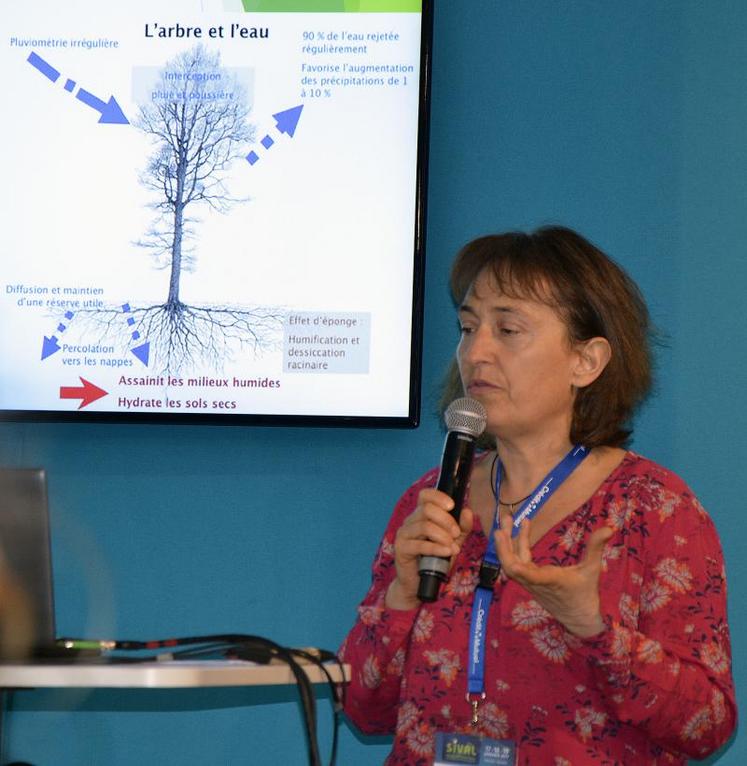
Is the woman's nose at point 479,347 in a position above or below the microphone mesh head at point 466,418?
above

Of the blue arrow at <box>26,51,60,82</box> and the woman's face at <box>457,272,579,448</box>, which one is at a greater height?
the blue arrow at <box>26,51,60,82</box>

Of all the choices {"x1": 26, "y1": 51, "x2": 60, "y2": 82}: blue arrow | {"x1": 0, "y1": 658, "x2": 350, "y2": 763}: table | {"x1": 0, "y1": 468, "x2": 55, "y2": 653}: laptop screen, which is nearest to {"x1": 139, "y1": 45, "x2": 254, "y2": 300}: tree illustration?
{"x1": 26, "y1": 51, "x2": 60, "y2": 82}: blue arrow

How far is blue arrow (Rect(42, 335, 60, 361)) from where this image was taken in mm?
2828

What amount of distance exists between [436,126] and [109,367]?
1.00 meters

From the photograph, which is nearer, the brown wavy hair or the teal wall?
the brown wavy hair

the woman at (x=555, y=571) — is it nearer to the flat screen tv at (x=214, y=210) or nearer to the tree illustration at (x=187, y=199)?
the flat screen tv at (x=214, y=210)

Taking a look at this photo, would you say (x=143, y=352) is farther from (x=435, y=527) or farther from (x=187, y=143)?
(x=435, y=527)

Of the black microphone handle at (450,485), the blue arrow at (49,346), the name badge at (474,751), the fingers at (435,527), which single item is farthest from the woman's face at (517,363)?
the blue arrow at (49,346)

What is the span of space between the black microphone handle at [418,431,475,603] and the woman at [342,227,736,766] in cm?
2

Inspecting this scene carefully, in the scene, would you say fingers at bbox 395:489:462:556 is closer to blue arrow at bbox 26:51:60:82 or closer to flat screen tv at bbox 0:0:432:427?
flat screen tv at bbox 0:0:432:427

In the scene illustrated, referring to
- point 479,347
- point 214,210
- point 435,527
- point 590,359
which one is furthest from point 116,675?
point 214,210

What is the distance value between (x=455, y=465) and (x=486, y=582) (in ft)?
0.97

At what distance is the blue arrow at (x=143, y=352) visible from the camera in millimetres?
2812

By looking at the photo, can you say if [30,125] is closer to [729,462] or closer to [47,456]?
[47,456]
